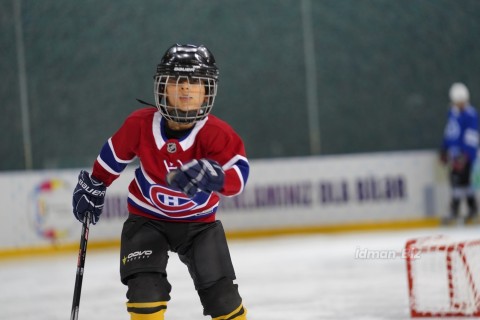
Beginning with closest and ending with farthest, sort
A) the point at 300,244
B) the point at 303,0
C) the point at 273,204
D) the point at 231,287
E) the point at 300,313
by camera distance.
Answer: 1. the point at 231,287
2. the point at 300,313
3. the point at 300,244
4. the point at 273,204
5. the point at 303,0

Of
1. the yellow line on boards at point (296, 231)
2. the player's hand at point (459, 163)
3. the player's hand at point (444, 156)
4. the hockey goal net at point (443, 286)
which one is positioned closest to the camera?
the hockey goal net at point (443, 286)

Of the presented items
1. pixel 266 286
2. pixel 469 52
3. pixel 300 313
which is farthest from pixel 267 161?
pixel 300 313

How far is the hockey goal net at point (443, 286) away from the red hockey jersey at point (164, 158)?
4.00ft

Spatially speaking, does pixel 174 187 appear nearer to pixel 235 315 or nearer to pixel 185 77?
pixel 185 77

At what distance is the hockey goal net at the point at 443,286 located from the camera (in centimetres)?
396

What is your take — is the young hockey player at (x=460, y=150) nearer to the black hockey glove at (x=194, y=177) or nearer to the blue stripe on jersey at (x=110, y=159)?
the blue stripe on jersey at (x=110, y=159)

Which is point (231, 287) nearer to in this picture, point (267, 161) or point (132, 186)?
point (132, 186)

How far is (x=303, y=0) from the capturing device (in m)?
8.93

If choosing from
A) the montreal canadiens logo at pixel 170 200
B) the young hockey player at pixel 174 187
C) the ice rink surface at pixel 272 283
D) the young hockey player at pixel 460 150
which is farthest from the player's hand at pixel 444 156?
the montreal canadiens logo at pixel 170 200

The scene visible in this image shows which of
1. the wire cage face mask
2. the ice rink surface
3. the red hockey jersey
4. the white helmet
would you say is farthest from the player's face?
the white helmet

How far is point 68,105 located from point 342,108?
2.61m

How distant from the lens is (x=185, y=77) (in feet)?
9.85

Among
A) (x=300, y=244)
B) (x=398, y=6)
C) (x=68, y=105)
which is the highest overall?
(x=398, y=6)

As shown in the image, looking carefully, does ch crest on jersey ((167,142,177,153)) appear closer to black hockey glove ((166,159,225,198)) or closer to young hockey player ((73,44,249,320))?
young hockey player ((73,44,249,320))
